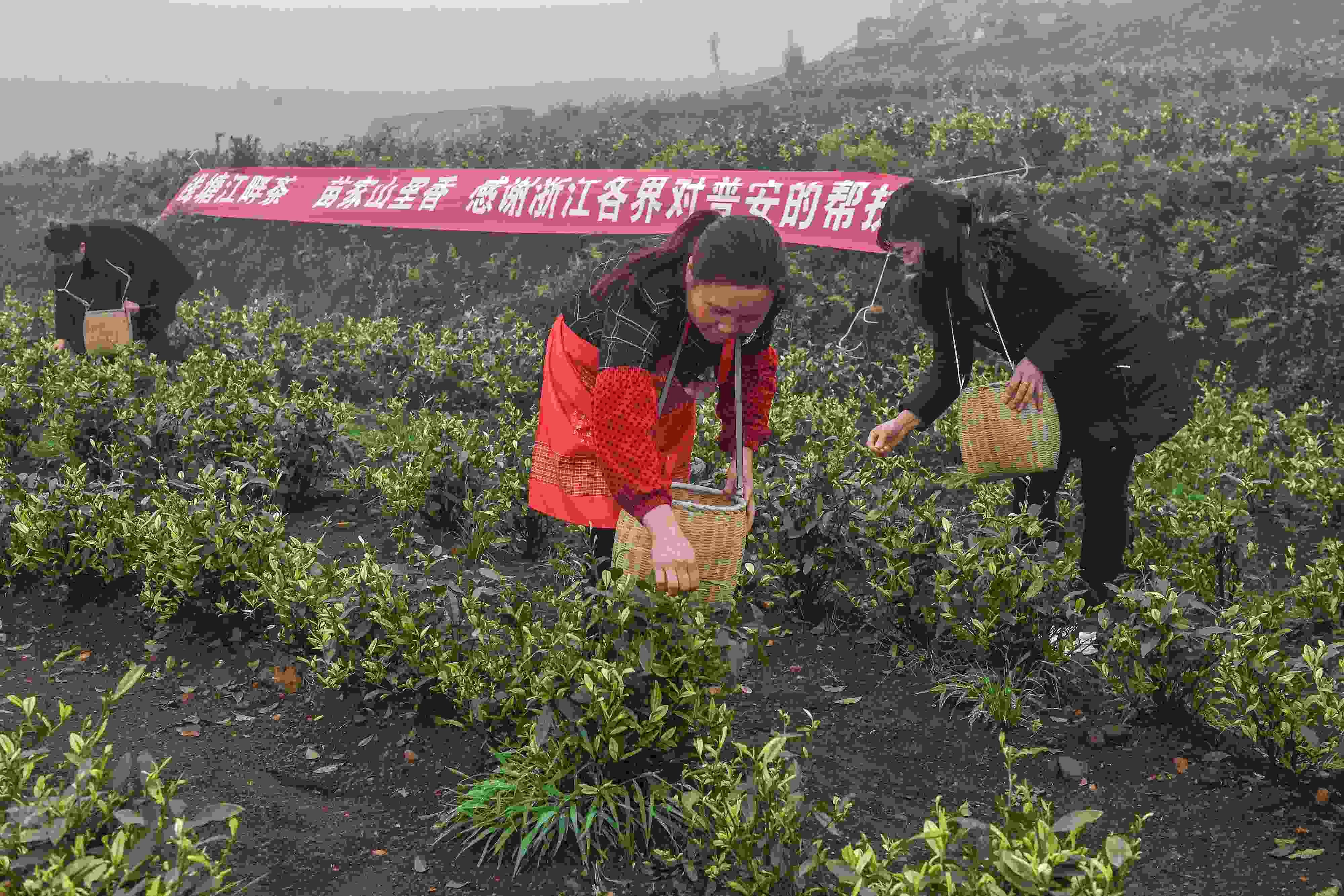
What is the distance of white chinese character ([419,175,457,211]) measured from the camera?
39.5 feet

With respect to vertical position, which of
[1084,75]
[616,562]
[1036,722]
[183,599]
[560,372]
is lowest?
[1036,722]

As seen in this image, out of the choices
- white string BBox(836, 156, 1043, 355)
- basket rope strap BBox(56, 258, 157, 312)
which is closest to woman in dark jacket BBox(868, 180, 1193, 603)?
white string BBox(836, 156, 1043, 355)

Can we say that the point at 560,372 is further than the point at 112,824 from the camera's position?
Yes

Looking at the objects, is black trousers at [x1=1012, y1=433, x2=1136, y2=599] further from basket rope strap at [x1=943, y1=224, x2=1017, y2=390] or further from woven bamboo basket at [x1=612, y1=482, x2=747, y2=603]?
woven bamboo basket at [x1=612, y1=482, x2=747, y2=603]

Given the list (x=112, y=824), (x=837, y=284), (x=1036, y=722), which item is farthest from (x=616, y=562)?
(x=837, y=284)

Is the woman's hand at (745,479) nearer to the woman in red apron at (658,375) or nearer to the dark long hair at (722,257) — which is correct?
the woman in red apron at (658,375)

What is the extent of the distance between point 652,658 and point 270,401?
419cm

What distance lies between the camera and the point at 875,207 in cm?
881

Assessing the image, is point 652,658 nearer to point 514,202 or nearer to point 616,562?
point 616,562

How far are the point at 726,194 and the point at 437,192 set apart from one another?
14.1 feet

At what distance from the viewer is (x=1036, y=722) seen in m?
3.28

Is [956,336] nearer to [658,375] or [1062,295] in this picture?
[1062,295]

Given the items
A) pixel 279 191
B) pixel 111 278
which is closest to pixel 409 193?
pixel 279 191

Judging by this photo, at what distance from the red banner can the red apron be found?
453 centimetres
